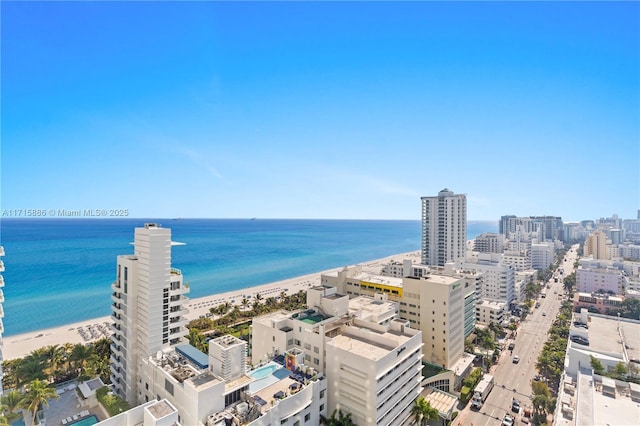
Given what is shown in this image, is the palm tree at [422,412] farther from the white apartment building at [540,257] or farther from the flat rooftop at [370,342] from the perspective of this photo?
the white apartment building at [540,257]

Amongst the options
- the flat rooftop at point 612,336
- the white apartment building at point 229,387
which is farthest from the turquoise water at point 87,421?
the flat rooftop at point 612,336

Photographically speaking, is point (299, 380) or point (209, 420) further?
point (299, 380)

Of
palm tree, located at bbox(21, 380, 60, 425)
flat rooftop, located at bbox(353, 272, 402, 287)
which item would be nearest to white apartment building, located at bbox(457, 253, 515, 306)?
flat rooftop, located at bbox(353, 272, 402, 287)

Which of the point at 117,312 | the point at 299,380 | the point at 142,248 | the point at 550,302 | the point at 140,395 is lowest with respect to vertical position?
the point at 550,302

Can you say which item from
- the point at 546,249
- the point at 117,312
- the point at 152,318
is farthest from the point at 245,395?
the point at 546,249

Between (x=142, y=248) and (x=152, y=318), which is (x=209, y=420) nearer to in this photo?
(x=152, y=318)

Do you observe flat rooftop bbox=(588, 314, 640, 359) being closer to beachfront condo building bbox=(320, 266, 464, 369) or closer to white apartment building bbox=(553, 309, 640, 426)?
white apartment building bbox=(553, 309, 640, 426)
